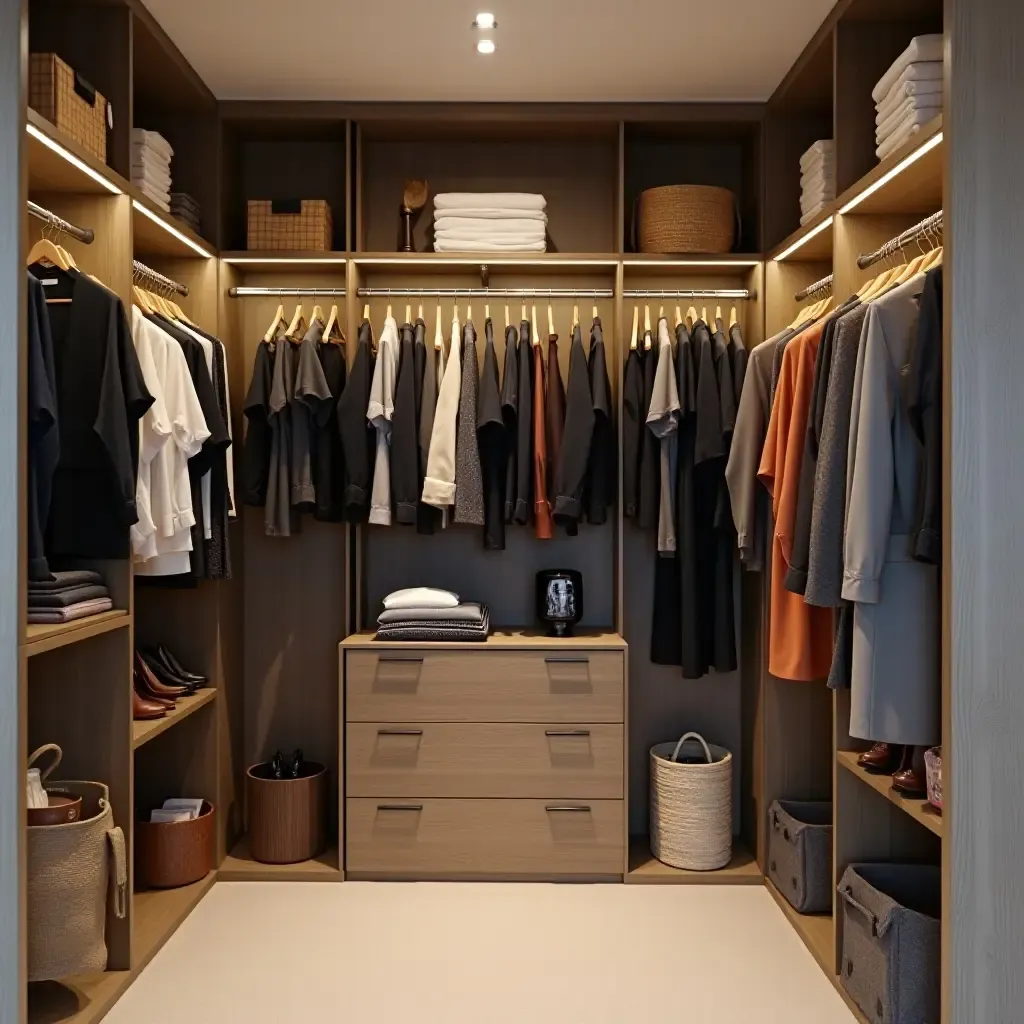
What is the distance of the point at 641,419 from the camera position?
12.5 feet

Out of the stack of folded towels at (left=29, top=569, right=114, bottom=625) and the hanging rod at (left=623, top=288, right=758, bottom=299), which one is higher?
the hanging rod at (left=623, top=288, right=758, bottom=299)

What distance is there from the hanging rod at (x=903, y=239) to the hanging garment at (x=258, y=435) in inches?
79.3

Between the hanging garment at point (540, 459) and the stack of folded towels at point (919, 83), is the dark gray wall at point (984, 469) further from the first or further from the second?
the hanging garment at point (540, 459)

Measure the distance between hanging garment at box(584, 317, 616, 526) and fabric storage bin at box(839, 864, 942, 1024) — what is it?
1482 millimetres

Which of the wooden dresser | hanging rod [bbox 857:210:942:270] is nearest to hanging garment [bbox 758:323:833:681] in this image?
hanging rod [bbox 857:210:942:270]

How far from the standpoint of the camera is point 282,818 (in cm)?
374

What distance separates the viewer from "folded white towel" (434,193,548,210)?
386 centimetres

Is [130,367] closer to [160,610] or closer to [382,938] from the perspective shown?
[160,610]

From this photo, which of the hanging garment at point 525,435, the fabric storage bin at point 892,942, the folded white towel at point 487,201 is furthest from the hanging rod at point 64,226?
the fabric storage bin at point 892,942

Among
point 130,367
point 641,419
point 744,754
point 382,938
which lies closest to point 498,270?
point 641,419

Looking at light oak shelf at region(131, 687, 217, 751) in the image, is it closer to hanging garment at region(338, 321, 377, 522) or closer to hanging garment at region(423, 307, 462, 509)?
hanging garment at region(338, 321, 377, 522)

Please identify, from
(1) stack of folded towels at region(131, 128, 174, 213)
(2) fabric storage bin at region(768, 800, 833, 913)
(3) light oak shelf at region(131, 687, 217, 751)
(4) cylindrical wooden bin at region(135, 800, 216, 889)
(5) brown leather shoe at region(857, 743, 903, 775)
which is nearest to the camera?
(5) brown leather shoe at region(857, 743, 903, 775)

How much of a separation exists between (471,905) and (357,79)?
2.77 meters

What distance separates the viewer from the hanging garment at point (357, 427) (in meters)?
3.68
